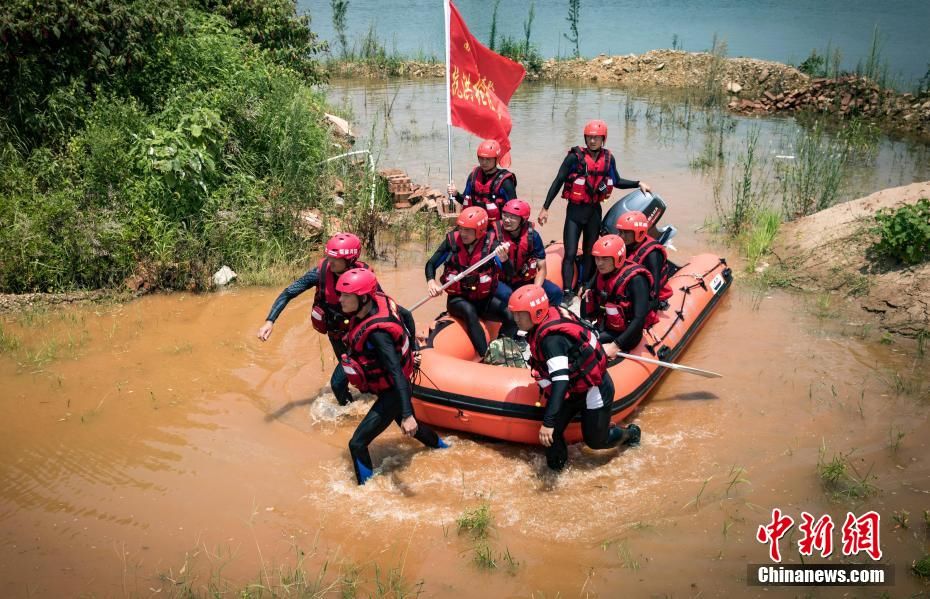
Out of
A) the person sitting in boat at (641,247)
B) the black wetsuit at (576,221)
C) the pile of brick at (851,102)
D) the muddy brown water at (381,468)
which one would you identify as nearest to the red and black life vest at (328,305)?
the muddy brown water at (381,468)

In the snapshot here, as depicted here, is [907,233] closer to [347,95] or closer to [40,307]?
[40,307]

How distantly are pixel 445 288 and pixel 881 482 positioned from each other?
9.79 feet

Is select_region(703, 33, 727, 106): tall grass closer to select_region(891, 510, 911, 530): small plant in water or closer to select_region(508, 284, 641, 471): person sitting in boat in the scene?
select_region(508, 284, 641, 471): person sitting in boat

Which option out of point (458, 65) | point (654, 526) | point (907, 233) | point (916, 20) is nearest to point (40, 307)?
point (458, 65)

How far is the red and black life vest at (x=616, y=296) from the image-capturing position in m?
4.86

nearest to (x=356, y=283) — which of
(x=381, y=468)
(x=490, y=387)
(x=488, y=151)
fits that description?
(x=490, y=387)

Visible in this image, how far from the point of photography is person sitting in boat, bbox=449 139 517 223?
6257 mm

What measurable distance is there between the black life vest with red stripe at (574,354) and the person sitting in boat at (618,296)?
21.9 inches

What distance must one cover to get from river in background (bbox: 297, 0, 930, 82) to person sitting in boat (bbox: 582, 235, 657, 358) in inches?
630

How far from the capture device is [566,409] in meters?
4.43

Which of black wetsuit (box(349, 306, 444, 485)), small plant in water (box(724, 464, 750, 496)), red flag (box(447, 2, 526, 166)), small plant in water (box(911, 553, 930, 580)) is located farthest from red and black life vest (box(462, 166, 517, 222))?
small plant in water (box(911, 553, 930, 580))

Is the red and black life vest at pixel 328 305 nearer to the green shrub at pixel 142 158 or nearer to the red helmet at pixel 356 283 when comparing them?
the red helmet at pixel 356 283

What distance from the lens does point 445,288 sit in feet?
17.5

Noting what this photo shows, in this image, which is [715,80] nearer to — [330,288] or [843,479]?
[843,479]
